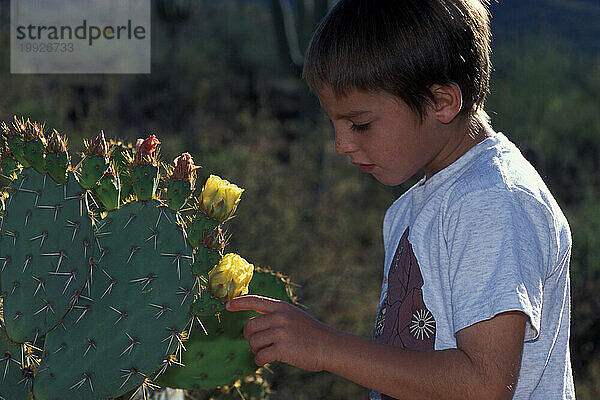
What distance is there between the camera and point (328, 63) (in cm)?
108

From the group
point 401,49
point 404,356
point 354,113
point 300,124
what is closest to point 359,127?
point 354,113

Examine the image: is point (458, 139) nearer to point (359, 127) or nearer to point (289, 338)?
point (359, 127)

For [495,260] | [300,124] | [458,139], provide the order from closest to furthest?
[495,260] < [458,139] < [300,124]

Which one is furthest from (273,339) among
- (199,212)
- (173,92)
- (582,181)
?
(173,92)

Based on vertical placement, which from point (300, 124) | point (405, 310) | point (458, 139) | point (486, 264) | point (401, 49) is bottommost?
point (300, 124)

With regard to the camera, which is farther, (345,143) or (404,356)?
(345,143)

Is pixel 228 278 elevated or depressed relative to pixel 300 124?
elevated

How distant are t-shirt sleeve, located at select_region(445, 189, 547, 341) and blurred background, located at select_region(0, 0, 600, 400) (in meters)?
2.02

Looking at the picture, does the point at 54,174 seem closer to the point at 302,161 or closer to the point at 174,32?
the point at 302,161

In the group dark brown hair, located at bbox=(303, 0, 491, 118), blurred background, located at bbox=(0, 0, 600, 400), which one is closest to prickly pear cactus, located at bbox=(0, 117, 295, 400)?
dark brown hair, located at bbox=(303, 0, 491, 118)

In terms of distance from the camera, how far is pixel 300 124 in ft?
17.2

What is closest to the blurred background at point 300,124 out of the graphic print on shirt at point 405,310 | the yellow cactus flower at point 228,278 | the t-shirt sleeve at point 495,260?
the graphic print on shirt at point 405,310

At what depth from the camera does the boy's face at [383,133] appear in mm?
1057

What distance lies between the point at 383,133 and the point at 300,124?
4197 millimetres
